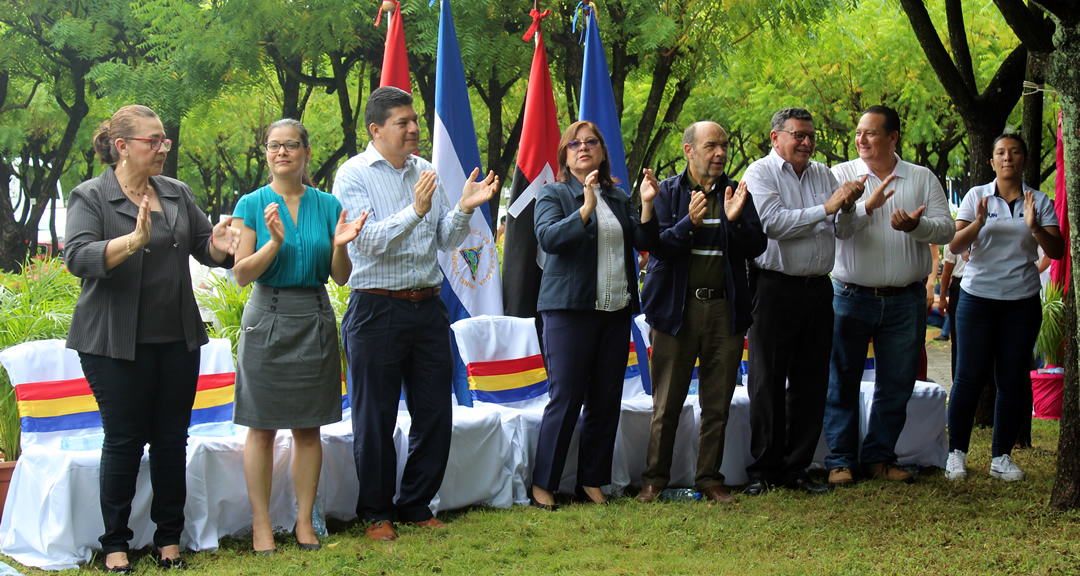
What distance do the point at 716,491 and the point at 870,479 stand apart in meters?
1.06

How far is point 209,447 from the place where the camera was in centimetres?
416

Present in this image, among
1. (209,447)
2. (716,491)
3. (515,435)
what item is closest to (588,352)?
(515,435)

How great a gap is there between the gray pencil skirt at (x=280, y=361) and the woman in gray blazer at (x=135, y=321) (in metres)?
0.21

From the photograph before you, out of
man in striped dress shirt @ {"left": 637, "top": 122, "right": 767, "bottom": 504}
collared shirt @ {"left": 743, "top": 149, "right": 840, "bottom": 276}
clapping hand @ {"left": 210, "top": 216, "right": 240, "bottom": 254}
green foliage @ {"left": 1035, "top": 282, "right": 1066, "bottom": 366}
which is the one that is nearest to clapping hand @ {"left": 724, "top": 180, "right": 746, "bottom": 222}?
man in striped dress shirt @ {"left": 637, "top": 122, "right": 767, "bottom": 504}

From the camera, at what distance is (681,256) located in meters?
4.86

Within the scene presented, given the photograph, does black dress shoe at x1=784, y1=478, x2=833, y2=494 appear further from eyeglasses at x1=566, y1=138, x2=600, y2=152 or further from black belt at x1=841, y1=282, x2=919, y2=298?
eyeglasses at x1=566, y1=138, x2=600, y2=152

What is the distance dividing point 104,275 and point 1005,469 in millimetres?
4927

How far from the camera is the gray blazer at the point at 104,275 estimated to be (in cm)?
362

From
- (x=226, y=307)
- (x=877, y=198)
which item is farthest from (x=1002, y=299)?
(x=226, y=307)

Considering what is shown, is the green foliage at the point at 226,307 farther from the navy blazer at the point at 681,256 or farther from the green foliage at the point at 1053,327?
the green foliage at the point at 1053,327

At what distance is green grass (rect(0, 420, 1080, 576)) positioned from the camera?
381cm

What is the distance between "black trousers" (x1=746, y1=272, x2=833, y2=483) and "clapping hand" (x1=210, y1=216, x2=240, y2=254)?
2.73 metres

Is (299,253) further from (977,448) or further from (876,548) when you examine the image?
(977,448)

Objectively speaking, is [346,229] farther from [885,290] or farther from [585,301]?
[885,290]
